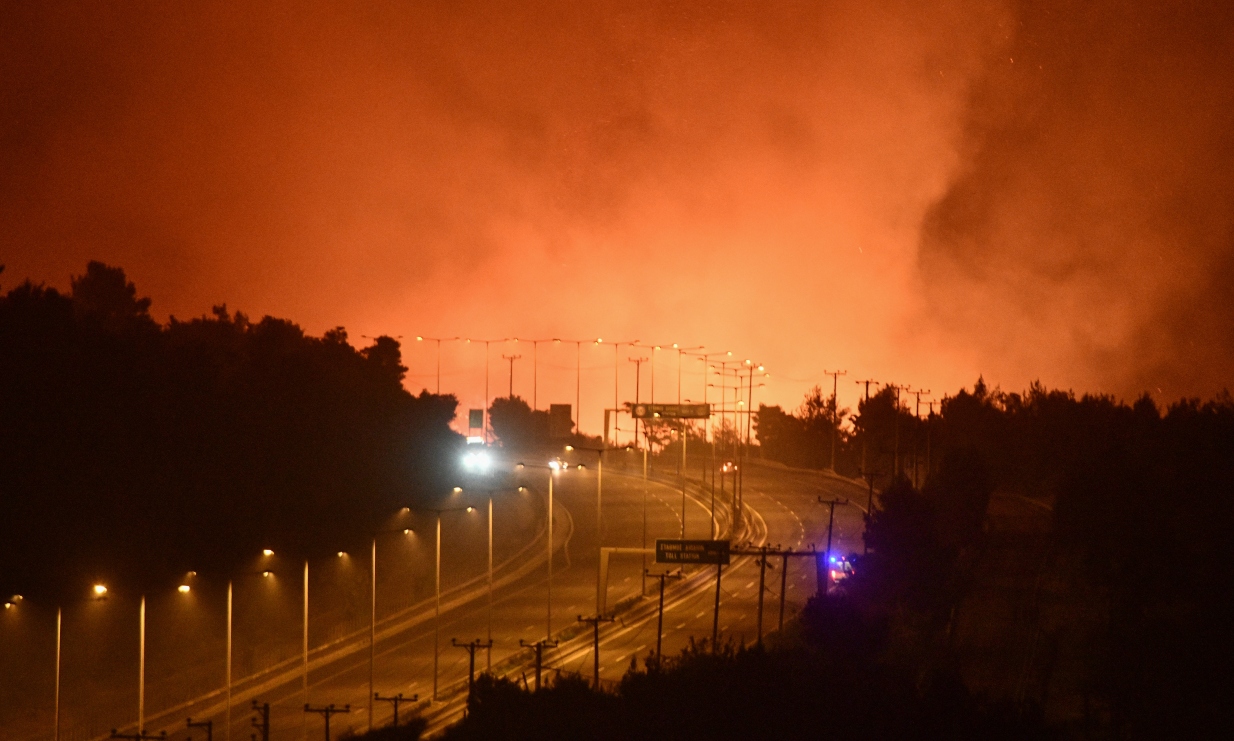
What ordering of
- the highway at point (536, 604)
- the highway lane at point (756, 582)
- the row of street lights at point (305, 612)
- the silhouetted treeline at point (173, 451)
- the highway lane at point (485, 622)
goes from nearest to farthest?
the row of street lights at point (305, 612), the highway lane at point (485, 622), the highway at point (536, 604), the silhouetted treeline at point (173, 451), the highway lane at point (756, 582)

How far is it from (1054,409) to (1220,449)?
5651cm

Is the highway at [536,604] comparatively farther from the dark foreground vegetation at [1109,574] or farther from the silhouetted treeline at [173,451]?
the dark foreground vegetation at [1109,574]

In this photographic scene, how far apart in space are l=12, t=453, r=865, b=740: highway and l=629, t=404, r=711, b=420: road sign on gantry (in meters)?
7.50

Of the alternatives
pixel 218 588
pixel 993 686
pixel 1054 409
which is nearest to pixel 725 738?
pixel 993 686

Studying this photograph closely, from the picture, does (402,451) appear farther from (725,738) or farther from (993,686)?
(725,738)

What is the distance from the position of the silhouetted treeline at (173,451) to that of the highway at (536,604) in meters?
5.30

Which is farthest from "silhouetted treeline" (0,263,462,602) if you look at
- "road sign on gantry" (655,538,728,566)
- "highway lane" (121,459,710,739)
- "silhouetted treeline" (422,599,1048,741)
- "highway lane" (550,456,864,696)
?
"silhouetted treeline" (422,599,1048,741)

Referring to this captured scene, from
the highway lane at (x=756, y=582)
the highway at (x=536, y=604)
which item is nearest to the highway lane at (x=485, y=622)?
the highway at (x=536, y=604)

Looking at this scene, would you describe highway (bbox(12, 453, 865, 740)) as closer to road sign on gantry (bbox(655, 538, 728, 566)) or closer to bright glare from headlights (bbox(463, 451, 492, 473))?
bright glare from headlights (bbox(463, 451, 492, 473))

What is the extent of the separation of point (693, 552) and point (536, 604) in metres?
13.9

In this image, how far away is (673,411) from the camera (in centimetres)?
6538

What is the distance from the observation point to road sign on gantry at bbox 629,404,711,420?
211 ft

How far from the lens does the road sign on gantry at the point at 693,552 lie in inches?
1950

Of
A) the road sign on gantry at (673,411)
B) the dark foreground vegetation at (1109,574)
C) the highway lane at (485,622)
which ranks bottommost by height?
the highway lane at (485,622)
